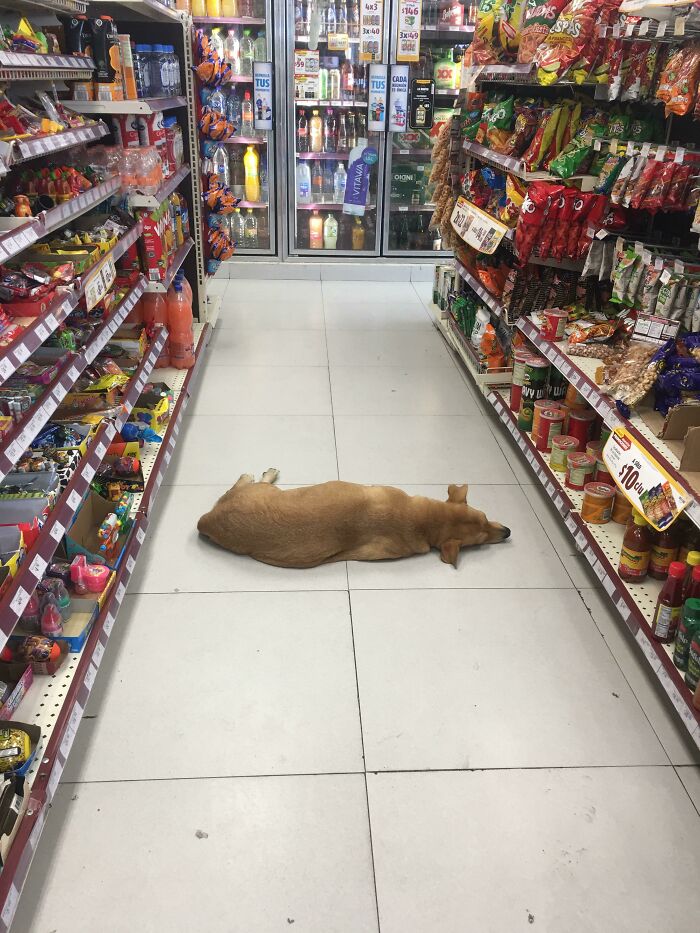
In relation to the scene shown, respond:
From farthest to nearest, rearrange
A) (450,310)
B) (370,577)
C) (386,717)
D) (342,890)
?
(450,310)
(370,577)
(386,717)
(342,890)

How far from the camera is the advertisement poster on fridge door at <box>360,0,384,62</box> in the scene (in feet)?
21.0

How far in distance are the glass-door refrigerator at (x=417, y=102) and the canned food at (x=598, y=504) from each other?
412 centimetres

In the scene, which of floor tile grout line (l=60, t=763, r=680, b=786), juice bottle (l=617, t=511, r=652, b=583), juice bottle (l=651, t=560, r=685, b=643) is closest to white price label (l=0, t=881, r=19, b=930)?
floor tile grout line (l=60, t=763, r=680, b=786)

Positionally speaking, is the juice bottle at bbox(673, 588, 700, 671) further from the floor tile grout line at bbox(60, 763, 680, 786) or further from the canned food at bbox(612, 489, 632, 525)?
the canned food at bbox(612, 489, 632, 525)

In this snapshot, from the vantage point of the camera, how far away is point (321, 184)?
724 cm

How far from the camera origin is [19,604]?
70.7 inches

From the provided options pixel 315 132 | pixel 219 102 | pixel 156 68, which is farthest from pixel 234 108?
pixel 156 68

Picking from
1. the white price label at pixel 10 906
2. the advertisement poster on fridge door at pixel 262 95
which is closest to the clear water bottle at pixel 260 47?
the advertisement poster on fridge door at pixel 262 95

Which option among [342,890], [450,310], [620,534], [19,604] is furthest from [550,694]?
[450,310]

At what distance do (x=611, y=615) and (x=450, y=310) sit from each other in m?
3.19

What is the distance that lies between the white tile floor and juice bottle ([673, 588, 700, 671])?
0.86 ft

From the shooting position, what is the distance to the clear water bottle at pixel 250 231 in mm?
7316

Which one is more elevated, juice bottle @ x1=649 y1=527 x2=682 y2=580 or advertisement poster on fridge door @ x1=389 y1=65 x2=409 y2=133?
advertisement poster on fridge door @ x1=389 y1=65 x2=409 y2=133

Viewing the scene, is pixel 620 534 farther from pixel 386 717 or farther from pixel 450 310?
pixel 450 310
